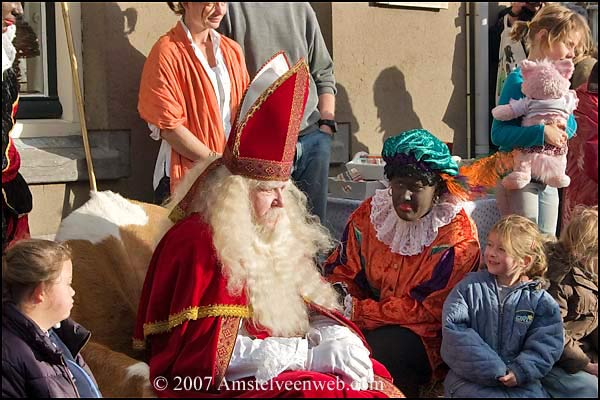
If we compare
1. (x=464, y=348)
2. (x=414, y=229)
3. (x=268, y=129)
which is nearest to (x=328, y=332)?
(x=464, y=348)

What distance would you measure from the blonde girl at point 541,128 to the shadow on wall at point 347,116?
1.73 metres

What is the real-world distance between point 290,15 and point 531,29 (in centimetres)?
132

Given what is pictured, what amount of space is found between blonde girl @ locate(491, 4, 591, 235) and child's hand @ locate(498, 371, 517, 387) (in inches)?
53.3

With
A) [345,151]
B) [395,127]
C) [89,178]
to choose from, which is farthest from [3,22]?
[395,127]

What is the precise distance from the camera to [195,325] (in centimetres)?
283

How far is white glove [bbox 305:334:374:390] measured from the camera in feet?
9.52

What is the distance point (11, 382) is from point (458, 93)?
5.23 metres

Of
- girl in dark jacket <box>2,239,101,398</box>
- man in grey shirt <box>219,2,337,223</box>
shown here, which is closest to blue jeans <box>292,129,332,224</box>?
man in grey shirt <box>219,2,337,223</box>

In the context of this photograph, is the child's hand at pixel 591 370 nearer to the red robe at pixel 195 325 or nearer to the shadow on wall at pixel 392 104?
the red robe at pixel 195 325

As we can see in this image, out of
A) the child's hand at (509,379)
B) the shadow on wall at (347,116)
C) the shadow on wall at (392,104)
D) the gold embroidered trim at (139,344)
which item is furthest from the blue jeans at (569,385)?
the shadow on wall at (392,104)

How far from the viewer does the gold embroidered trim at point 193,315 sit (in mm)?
2824

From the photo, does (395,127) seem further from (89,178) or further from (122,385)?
(122,385)

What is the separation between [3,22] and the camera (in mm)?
3654

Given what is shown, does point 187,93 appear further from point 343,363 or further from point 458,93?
point 458,93
